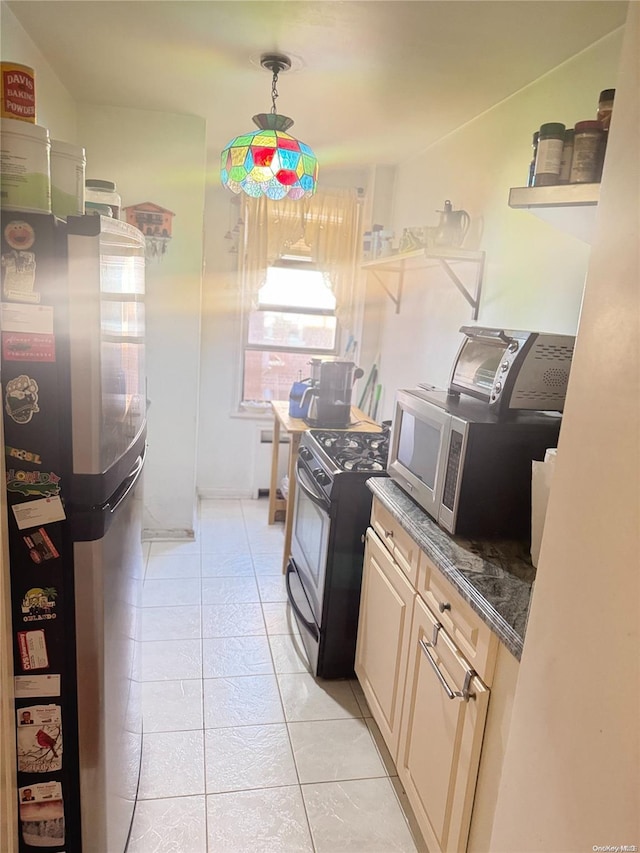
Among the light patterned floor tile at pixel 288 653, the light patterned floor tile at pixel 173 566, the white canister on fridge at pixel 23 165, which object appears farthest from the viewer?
the light patterned floor tile at pixel 173 566

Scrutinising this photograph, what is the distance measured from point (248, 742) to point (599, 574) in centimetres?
171

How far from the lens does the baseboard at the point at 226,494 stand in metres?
4.40

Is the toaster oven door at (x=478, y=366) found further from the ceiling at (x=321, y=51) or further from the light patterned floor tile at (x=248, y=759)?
the light patterned floor tile at (x=248, y=759)

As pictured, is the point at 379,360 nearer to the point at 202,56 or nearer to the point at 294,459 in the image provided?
the point at 294,459

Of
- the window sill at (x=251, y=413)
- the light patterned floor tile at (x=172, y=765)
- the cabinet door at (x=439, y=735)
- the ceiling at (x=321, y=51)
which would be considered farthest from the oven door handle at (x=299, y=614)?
the ceiling at (x=321, y=51)

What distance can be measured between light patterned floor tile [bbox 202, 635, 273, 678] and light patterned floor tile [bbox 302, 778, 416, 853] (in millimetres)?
642

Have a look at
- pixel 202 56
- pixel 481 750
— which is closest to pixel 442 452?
pixel 481 750

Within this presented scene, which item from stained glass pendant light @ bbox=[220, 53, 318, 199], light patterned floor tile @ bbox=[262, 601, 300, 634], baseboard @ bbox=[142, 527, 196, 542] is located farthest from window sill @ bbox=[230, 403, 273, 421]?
stained glass pendant light @ bbox=[220, 53, 318, 199]

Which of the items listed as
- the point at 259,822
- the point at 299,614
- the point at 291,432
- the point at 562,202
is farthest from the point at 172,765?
the point at 562,202

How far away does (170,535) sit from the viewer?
3682 millimetres

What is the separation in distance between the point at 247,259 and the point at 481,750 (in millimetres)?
3426

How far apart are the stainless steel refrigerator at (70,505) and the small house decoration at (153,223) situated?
186 cm

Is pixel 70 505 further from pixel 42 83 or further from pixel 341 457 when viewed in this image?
pixel 42 83

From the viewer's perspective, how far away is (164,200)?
328cm
